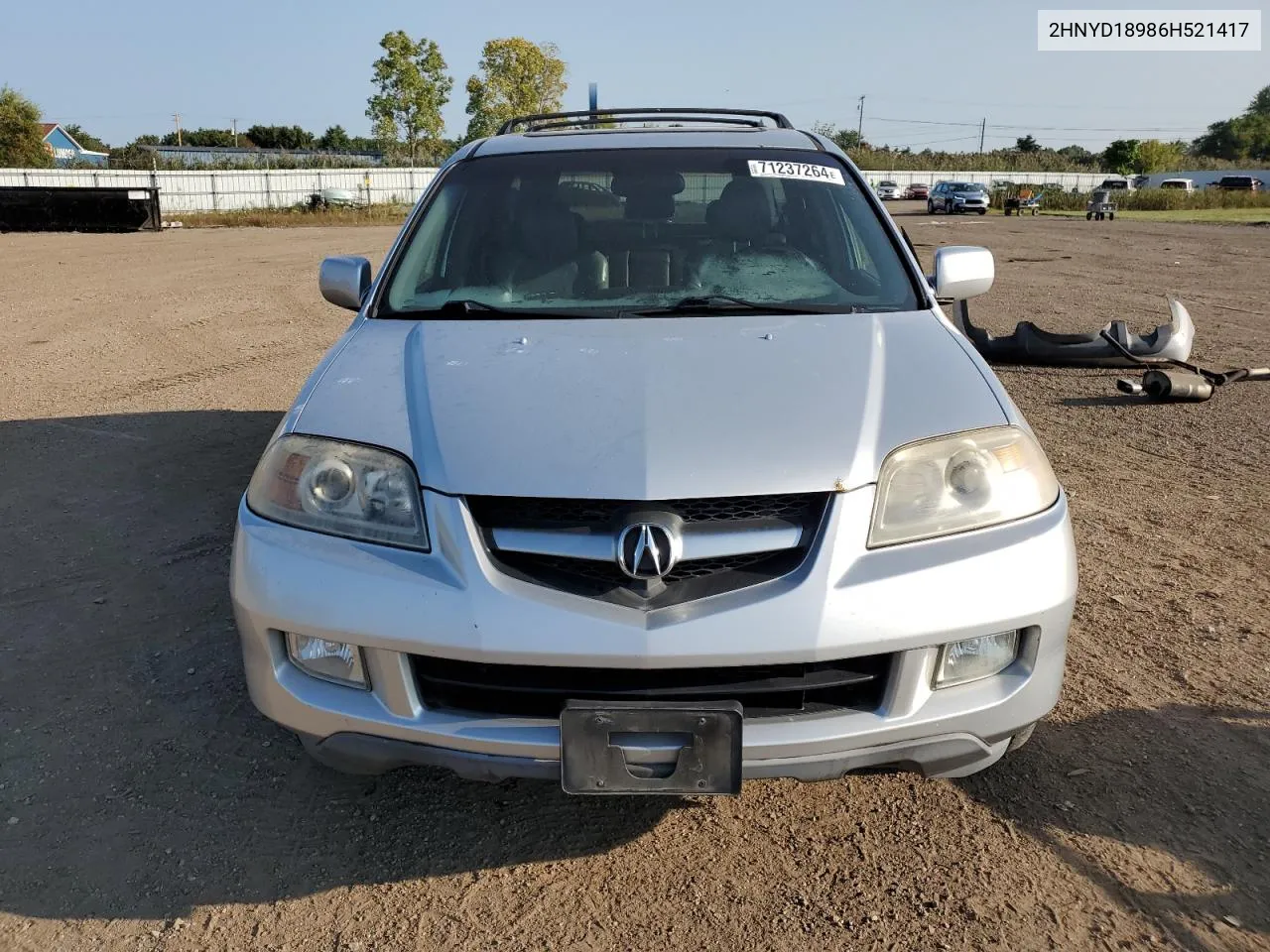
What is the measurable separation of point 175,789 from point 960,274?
2.80 metres

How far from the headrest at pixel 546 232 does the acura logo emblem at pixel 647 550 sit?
1.55 meters

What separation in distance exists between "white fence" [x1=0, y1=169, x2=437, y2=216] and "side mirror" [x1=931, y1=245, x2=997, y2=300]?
30.8 meters

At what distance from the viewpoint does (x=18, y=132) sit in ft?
156

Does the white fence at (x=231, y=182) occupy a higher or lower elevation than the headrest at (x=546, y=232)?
higher

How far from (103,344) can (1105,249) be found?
18.7m

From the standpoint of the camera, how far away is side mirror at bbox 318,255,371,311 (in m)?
3.42

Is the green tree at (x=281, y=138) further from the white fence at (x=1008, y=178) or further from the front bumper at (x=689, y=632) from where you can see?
the front bumper at (x=689, y=632)

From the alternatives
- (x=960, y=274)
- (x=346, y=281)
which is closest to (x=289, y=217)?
(x=346, y=281)

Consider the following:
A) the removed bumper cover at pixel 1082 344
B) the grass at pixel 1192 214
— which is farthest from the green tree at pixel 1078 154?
the removed bumper cover at pixel 1082 344

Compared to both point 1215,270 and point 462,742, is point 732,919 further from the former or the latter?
point 1215,270

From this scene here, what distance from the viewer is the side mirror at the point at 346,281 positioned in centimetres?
342

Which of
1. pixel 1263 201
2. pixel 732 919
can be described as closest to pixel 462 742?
pixel 732 919

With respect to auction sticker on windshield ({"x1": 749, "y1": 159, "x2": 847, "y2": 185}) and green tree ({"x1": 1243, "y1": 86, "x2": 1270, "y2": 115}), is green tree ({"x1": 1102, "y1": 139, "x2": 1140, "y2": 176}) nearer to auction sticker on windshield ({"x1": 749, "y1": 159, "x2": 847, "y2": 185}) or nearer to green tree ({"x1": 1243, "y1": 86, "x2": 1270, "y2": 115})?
green tree ({"x1": 1243, "y1": 86, "x2": 1270, "y2": 115})

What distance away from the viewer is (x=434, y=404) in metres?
2.38
